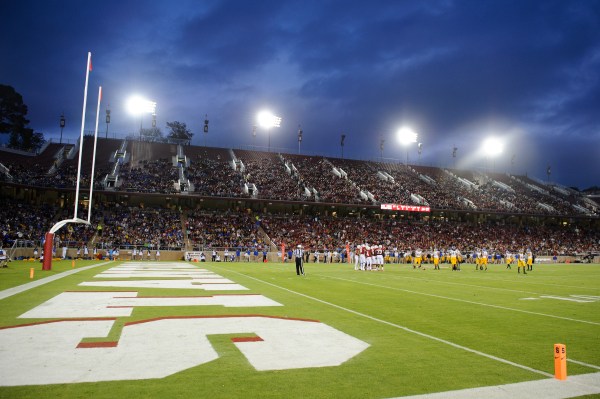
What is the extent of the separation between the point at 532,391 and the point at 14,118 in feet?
274

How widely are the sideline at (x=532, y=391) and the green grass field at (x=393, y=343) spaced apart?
0.15 m

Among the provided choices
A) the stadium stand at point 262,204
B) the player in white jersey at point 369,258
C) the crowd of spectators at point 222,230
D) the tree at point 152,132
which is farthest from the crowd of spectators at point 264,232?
the tree at point 152,132

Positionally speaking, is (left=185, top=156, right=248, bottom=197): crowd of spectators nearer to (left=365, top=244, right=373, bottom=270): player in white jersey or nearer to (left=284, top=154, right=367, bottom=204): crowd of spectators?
(left=284, top=154, right=367, bottom=204): crowd of spectators

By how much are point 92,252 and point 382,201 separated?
3475 centimetres

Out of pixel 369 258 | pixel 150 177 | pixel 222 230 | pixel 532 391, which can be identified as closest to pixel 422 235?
pixel 222 230

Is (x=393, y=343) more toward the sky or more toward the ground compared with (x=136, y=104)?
more toward the ground

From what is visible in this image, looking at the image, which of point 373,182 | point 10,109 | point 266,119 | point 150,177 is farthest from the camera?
point 10,109

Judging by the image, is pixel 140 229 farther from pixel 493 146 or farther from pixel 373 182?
pixel 493 146

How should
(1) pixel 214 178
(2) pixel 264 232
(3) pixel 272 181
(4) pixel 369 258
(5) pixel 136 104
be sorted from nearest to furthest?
(4) pixel 369 258, (2) pixel 264 232, (5) pixel 136 104, (1) pixel 214 178, (3) pixel 272 181

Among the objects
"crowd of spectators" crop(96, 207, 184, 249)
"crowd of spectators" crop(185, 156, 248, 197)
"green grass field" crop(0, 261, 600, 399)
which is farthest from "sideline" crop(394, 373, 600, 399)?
"crowd of spectators" crop(185, 156, 248, 197)

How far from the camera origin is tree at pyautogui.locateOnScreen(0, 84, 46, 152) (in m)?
70.1

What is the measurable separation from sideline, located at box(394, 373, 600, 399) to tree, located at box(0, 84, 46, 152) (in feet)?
256

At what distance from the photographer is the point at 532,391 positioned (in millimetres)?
5020

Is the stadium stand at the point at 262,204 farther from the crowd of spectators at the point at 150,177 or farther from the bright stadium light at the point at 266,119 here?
the bright stadium light at the point at 266,119
